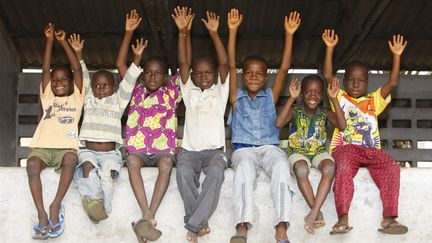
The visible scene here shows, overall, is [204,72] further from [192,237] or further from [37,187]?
[37,187]

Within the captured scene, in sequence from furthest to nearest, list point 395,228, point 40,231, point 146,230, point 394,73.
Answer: point 394,73, point 40,231, point 395,228, point 146,230

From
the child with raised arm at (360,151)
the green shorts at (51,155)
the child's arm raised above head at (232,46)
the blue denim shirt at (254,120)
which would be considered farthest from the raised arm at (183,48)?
the child with raised arm at (360,151)

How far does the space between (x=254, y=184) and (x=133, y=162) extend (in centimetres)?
95

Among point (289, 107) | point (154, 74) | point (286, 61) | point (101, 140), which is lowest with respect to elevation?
point (101, 140)

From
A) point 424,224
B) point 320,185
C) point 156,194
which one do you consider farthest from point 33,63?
point 424,224

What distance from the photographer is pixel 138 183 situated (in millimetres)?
4160

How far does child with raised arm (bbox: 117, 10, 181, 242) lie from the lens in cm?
415

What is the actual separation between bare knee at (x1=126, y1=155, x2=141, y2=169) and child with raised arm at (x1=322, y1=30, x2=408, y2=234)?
1517 millimetres

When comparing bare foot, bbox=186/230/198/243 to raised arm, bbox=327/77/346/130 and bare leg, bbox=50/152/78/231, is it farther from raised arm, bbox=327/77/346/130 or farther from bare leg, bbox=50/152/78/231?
raised arm, bbox=327/77/346/130

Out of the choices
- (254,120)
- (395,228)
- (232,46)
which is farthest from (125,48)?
(395,228)

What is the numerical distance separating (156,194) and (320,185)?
4.08 feet

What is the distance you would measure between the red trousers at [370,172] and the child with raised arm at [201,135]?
89 centimetres

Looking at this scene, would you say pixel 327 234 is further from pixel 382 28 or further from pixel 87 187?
pixel 382 28

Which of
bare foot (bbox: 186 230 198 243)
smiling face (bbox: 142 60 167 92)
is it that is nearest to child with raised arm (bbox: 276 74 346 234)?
bare foot (bbox: 186 230 198 243)
